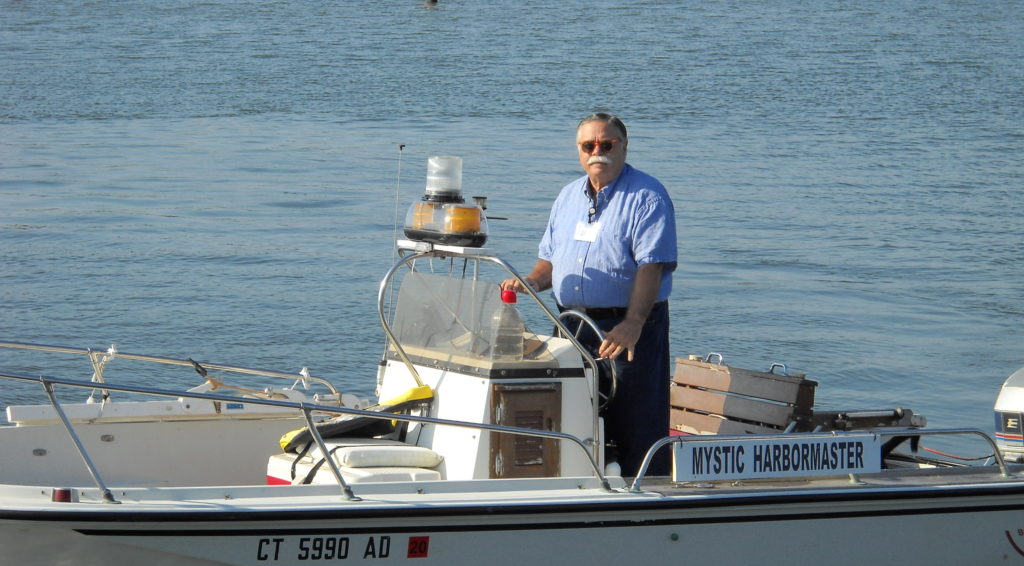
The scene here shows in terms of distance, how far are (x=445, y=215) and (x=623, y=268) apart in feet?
2.24

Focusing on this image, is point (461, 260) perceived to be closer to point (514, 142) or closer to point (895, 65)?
point (514, 142)

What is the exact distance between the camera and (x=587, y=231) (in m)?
4.83

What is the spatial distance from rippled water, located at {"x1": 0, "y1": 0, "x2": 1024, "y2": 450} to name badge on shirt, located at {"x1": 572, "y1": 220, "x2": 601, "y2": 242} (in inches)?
230

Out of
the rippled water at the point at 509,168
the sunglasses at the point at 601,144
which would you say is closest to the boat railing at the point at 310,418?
the sunglasses at the point at 601,144

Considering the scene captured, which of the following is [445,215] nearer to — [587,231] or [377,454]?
[587,231]

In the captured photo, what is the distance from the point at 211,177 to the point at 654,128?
749 centimetres

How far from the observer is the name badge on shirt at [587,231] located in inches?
189

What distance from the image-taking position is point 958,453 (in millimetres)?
8789

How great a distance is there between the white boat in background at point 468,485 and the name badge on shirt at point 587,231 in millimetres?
355

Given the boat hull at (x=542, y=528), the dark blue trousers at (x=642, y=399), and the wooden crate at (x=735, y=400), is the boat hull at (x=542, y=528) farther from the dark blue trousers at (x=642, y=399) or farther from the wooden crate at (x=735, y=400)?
the wooden crate at (x=735, y=400)

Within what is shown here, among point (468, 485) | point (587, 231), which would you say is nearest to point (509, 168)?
point (587, 231)

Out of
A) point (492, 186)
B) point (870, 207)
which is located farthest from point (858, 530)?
point (870, 207)

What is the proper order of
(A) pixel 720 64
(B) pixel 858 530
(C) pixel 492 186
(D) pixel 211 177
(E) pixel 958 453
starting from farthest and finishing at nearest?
(A) pixel 720 64
(D) pixel 211 177
(C) pixel 492 186
(E) pixel 958 453
(B) pixel 858 530

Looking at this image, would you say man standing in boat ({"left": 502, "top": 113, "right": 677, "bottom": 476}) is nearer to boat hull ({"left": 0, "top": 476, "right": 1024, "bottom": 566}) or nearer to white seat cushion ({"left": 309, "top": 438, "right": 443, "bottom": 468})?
boat hull ({"left": 0, "top": 476, "right": 1024, "bottom": 566})
